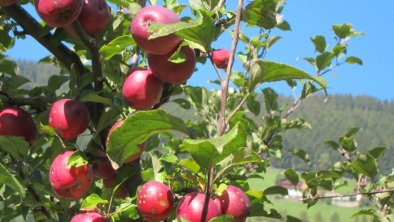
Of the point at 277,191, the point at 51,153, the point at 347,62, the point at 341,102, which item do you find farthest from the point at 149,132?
the point at 341,102

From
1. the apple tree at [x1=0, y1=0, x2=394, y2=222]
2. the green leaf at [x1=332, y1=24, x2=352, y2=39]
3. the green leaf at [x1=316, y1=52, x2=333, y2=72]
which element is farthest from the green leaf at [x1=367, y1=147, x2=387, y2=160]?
the green leaf at [x1=332, y1=24, x2=352, y2=39]

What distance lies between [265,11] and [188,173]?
0.62 m

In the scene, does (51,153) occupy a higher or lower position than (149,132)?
lower

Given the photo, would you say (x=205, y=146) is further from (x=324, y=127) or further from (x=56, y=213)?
(x=324, y=127)

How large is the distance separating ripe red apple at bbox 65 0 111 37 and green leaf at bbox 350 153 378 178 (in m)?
1.90

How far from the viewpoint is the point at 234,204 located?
169cm

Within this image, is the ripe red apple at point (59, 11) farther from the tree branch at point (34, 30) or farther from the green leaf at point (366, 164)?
the green leaf at point (366, 164)

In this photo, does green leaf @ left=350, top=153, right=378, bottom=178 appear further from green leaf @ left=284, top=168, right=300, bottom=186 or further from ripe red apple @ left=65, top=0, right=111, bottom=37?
ripe red apple @ left=65, top=0, right=111, bottom=37

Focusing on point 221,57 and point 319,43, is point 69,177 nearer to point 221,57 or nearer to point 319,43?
point 221,57

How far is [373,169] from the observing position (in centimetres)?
335

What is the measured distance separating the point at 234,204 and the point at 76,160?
24.1 inches

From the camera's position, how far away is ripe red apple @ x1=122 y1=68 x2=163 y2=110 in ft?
5.99

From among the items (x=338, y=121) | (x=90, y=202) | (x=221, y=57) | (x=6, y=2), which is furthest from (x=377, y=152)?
(x=338, y=121)

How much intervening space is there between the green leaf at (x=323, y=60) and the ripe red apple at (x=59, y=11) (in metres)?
3.48
